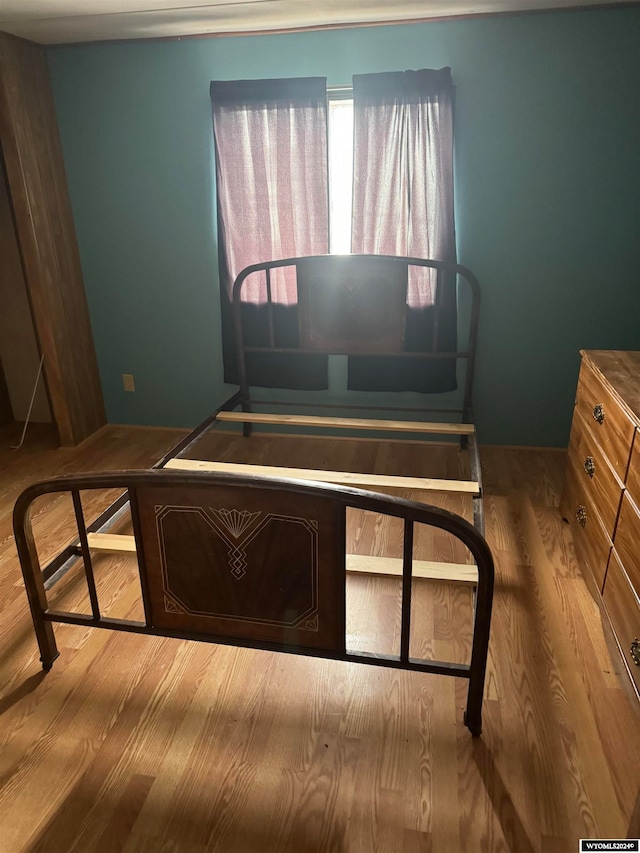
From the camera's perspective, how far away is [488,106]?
103 inches

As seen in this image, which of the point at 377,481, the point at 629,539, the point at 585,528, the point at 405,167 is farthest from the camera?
the point at 405,167

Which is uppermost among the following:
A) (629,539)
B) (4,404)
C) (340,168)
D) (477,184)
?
(340,168)

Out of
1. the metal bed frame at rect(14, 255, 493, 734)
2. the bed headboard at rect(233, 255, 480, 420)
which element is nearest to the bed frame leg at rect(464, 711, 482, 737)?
the metal bed frame at rect(14, 255, 493, 734)

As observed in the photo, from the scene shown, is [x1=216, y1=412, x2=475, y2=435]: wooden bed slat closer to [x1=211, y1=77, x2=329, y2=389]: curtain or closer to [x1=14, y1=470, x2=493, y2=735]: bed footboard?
[x1=211, y1=77, x2=329, y2=389]: curtain

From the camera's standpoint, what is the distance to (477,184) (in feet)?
8.93

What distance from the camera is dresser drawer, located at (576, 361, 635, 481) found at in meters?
1.67

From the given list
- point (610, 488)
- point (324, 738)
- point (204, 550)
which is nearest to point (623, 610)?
point (610, 488)

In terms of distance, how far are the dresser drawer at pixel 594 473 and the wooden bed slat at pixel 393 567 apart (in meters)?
0.46

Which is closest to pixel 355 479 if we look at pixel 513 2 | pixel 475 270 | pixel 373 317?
pixel 373 317

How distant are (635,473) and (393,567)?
0.80 m

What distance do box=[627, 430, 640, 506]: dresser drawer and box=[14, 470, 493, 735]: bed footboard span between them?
563 mm

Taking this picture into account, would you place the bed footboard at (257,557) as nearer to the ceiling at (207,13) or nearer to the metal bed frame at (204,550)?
the metal bed frame at (204,550)

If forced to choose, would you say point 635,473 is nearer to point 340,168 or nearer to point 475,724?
point 475,724

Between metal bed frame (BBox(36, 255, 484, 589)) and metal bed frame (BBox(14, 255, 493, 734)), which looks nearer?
metal bed frame (BBox(14, 255, 493, 734))
